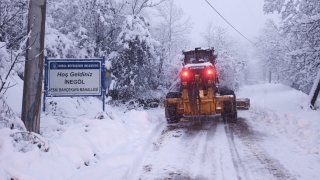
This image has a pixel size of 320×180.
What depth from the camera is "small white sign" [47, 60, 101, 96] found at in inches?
304

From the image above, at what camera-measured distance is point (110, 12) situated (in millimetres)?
18016

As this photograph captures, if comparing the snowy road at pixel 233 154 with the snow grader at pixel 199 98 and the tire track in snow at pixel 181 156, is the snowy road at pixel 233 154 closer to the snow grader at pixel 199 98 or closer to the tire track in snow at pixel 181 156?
the tire track in snow at pixel 181 156

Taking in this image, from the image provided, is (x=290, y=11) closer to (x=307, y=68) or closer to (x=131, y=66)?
(x=307, y=68)

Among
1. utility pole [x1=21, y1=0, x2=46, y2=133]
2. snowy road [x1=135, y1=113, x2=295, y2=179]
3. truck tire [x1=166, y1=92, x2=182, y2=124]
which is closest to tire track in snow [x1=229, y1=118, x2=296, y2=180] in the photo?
snowy road [x1=135, y1=113, x2=295, y2=179]

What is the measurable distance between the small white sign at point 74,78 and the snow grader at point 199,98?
340 cm

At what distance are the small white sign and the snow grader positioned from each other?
340 centimetres

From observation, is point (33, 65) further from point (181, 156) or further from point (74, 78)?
point (181, 156)

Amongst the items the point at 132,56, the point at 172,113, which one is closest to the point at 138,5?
the point at 132,56

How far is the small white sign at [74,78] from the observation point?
773cm

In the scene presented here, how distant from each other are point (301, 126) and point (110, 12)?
13.3 m

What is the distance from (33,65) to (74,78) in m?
2.53

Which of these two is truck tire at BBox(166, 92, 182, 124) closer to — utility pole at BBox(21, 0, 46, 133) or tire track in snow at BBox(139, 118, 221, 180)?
tire track in snow at BBox(139, 118, 221, 180)

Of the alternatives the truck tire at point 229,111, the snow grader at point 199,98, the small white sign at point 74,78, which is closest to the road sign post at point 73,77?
the small white sign at point 74,78

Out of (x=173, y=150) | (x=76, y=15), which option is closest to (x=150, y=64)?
(x=76, y=15)
